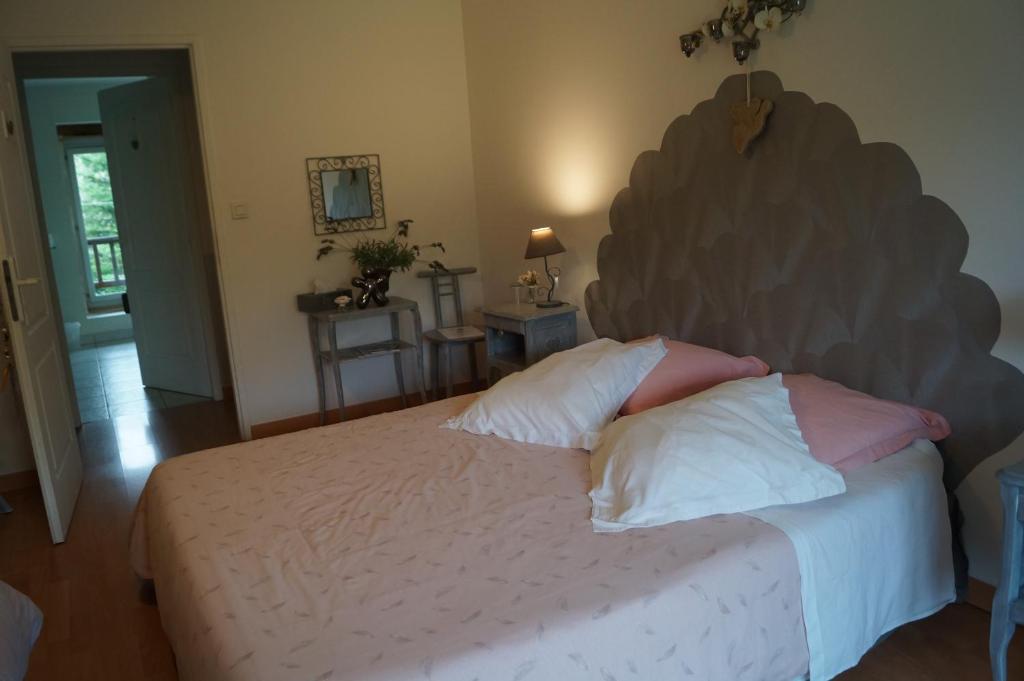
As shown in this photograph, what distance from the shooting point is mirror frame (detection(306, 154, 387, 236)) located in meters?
4.30

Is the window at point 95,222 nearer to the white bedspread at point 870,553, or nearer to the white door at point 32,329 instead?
the white door at point 32,329

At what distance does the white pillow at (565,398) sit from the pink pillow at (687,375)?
0.14 feet

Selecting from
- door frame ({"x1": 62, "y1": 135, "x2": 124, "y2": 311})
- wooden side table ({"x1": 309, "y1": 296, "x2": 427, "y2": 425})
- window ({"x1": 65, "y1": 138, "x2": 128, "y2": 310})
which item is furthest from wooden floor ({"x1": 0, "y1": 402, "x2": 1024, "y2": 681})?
window ({"x1": 65, "y1": 138, "x2": 128, "y2": 310})

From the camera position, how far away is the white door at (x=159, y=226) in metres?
5.09

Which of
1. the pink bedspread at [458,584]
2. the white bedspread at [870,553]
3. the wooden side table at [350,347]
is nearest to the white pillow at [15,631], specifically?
the pink bedspread at [458,584]

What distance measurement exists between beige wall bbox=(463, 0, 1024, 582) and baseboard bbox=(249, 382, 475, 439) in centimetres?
84

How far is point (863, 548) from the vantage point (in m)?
1.87

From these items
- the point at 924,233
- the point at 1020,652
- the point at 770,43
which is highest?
the point at 770,43

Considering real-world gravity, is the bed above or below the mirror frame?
below

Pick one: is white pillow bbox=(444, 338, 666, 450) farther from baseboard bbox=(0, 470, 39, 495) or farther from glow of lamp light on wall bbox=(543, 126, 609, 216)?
baseboard bbox=(0, 470, 39, 495)

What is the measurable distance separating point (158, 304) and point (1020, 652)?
5.33m

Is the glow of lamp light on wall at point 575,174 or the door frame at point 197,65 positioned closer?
the glow of lamp light on wall at point 575,174

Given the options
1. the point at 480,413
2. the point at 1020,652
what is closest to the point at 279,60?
the point at 480,413

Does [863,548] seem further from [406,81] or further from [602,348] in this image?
[406,81]
